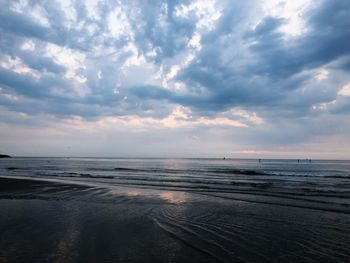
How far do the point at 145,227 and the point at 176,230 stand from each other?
1.16 meters

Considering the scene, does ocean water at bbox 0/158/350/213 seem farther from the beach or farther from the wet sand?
the beach

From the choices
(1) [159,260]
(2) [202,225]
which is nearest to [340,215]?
(2) [202,225]

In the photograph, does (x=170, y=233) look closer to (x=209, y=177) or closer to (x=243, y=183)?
(x=243, y=183)

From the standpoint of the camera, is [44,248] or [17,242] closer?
[44,248]

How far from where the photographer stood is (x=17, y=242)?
23.0ft

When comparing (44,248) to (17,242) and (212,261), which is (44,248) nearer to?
(17,242)

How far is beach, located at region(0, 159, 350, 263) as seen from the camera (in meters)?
6.29

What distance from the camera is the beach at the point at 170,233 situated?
629 centimetres

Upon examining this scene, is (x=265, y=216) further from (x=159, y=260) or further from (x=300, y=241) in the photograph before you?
(x=159, y=260)

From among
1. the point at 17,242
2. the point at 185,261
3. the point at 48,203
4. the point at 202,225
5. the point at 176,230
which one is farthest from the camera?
the point at 48,203

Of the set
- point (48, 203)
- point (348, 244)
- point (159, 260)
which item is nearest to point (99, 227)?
point (159, 260)

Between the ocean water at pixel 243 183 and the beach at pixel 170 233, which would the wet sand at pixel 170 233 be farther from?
the ocean water at pixel 243 183

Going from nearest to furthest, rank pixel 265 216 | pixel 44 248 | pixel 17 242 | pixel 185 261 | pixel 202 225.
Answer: pixel 185 261, pixel 44 248, pixel 17 242, pixel 202 225, pixel 265 216

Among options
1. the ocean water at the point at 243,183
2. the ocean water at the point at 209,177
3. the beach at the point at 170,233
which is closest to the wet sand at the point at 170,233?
the beach at the point at 170,233
